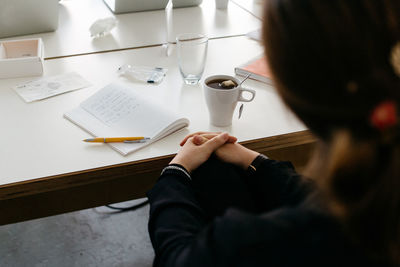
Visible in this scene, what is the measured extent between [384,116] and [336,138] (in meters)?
0.07

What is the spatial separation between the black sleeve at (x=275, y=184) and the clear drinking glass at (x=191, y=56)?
37 cm

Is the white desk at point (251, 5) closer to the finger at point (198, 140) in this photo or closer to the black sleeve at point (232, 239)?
the finger at point (198, 140)

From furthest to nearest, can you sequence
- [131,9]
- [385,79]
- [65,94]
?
1. [131,9]
2. [65,94]
3. [385,79]

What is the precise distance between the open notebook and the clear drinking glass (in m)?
0.16

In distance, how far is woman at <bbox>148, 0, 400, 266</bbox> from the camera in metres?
0.52

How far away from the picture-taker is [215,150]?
99 cm

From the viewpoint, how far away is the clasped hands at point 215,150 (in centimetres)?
95

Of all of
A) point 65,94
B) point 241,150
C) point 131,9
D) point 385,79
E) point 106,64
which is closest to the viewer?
point 385,79

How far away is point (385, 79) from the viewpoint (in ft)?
1.71

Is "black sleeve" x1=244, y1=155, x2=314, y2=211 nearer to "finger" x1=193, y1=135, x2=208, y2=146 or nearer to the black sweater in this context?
the black sweater

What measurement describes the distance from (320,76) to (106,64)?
3.04 feet

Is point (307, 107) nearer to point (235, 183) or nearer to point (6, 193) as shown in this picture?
point (235, 183)

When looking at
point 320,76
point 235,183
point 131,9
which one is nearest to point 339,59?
point 320,76

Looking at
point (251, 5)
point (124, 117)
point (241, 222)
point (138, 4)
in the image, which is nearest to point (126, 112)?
point (124, 117)
